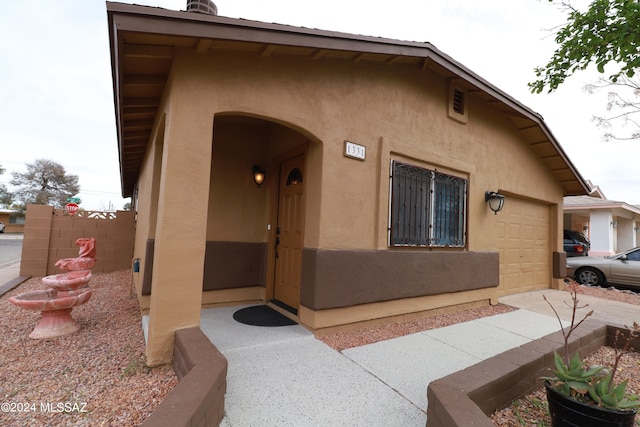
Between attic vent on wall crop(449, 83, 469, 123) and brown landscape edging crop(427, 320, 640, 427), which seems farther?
attic vent on wall crop(449, 83, 469, 123)

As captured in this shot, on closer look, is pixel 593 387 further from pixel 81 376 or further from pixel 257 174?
pixel 257 174

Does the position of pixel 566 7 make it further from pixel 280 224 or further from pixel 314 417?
pixel 314 417

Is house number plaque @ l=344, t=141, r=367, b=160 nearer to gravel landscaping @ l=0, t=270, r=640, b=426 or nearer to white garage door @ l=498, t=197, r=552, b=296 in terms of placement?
gravel landscaping @ l=0, t=270, r=640, b=426

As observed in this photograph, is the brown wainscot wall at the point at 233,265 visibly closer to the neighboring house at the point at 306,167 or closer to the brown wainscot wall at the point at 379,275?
the neighboring house at the point at 306,167

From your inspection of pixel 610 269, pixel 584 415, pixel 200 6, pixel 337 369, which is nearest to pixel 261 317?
pixel 337 369

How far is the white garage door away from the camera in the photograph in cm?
644

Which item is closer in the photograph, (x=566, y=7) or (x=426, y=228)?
(x=426, y=228)

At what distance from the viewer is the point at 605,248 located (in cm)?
1327

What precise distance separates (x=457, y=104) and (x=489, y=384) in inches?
191

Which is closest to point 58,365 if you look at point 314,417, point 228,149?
point 314,417

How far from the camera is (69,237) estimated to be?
765 centimetres

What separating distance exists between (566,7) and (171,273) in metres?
7.49

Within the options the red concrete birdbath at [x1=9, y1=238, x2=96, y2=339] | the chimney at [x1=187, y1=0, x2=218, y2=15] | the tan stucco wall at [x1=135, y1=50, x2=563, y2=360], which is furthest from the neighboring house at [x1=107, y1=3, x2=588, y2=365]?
the chimney at [x1=187, y1=0, x2=218, y2=15]

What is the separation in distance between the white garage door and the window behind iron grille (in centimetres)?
192
